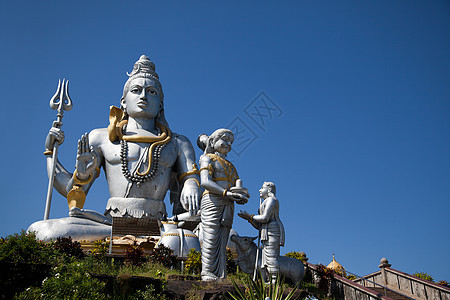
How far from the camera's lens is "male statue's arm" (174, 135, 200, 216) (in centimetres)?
1235

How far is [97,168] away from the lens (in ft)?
44.9

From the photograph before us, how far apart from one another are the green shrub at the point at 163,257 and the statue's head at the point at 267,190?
2.35m

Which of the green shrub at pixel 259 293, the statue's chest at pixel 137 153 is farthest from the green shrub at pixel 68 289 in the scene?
the statue's chest at pixel 137 153

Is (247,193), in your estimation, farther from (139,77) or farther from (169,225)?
(139,77)

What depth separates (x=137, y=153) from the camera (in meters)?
13.1

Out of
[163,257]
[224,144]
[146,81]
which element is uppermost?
[146,81]

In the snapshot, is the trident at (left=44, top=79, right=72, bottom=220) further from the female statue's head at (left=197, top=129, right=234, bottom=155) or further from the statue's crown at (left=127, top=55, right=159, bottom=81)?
the female statue's head at (left=197, top=129, right=234, bottom=155)

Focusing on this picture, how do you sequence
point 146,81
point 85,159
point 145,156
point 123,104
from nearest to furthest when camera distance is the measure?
point 85,159 < point 145,156 < point 146,81 < point 123,104

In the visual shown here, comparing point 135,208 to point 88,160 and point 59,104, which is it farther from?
point 59,104

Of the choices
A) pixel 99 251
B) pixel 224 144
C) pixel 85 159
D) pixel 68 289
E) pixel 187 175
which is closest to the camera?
pixel 68 289

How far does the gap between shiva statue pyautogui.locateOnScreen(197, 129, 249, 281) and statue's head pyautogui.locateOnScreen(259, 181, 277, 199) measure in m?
0.40

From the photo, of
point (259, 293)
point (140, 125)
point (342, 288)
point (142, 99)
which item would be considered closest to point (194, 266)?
point (259, 293)

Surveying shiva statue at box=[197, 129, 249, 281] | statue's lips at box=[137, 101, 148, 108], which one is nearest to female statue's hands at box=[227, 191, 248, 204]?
shiva statue at box=[197, 129, 249, 281]

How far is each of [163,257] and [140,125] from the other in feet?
16.8
